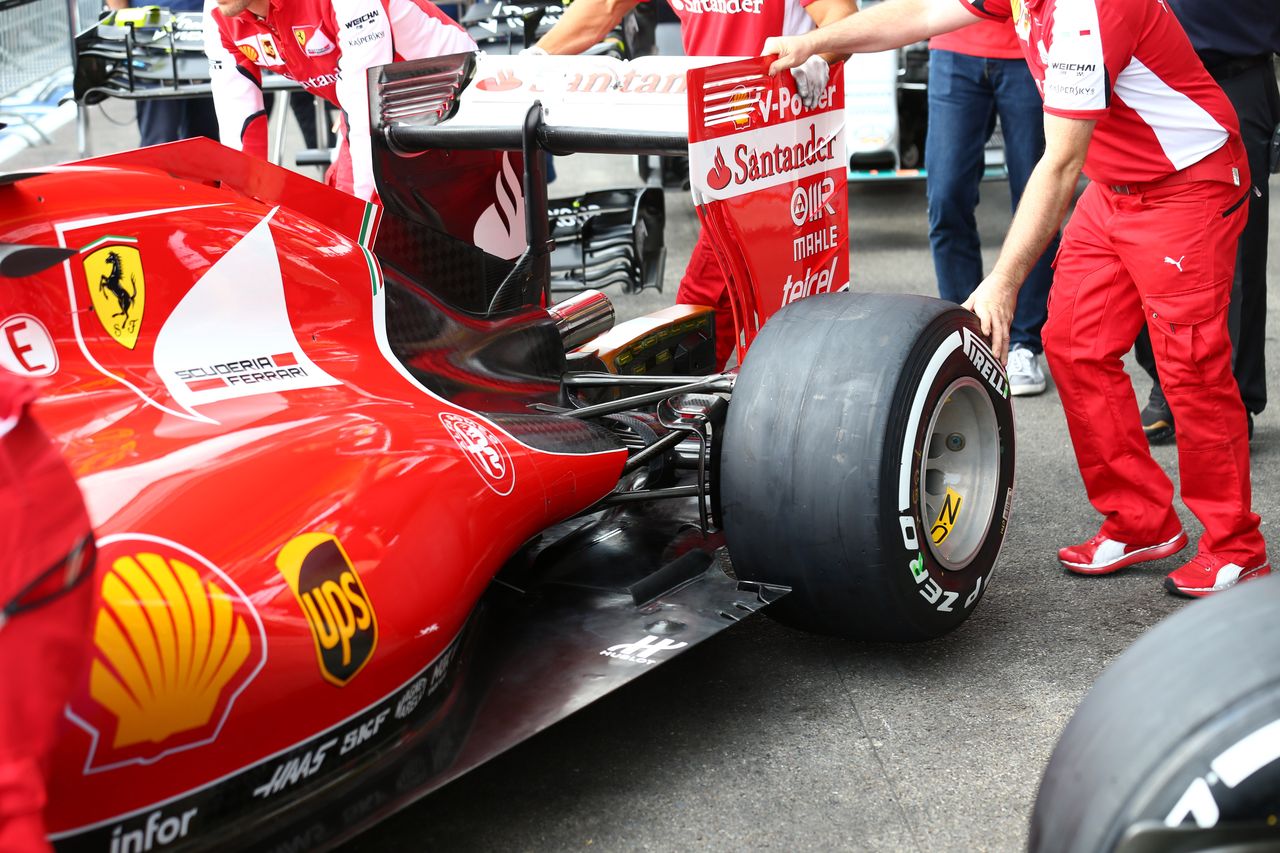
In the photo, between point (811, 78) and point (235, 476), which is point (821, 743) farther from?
point (811, 78)

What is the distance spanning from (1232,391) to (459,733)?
2.09 m

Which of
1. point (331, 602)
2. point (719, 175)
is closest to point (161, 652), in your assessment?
point (331, 602)

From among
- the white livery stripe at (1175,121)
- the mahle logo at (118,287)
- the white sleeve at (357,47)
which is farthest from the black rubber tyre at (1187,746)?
the white sleeve at (357,47)

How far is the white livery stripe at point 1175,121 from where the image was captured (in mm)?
3258

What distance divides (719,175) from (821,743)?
4.46ft

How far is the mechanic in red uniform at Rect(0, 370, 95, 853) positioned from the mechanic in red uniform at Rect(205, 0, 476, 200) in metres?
2.29

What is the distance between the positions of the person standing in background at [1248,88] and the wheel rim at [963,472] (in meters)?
1.28

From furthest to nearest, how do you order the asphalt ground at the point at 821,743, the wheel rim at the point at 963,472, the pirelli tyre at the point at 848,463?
the wheel rim at the point at 963,472, the pirelli tyre at the point at 848,463, the asphalt ground at the point at 821,743

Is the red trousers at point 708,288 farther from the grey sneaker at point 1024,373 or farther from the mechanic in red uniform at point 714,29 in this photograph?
the grey sneaker at point 1024,373

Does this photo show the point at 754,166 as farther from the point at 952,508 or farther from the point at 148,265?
the point at 148,265

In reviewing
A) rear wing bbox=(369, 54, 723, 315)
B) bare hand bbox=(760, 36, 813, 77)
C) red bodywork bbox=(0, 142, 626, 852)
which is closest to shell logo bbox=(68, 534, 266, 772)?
red bodywork bbox=(0, 142, 626, 852)

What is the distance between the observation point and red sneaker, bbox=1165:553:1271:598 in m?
3.46

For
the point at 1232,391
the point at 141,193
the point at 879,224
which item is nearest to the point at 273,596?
the point at 141,193

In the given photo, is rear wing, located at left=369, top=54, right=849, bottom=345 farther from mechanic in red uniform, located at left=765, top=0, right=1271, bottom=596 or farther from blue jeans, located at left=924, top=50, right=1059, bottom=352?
blue jeans, located at left=924, top=50, right=1059, bottom=352
